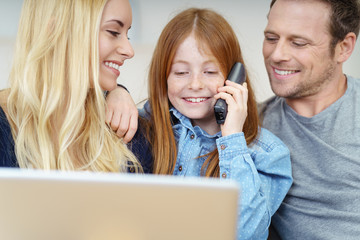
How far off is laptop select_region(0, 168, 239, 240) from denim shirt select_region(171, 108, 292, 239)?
579 mm

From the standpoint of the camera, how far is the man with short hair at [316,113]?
1.34m

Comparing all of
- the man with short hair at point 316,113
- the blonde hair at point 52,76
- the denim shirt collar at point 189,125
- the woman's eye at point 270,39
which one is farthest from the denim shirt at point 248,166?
the woman's eye at point 270,39

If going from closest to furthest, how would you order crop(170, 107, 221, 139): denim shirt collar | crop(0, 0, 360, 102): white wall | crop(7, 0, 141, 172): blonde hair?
1. crop(7, 0, 141, 172): blonde hair
2. crop(170, 107, 221, 139): denim shirt collar
3. crop(0, 0, 360, 102): white wall

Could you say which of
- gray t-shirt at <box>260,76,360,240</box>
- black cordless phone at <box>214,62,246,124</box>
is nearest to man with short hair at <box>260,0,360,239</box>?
gray t-shirt at <box>260,76,360,240</box>

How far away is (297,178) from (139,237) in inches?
35.7

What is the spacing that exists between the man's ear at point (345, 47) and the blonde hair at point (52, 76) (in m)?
0.96

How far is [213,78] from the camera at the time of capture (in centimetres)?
135

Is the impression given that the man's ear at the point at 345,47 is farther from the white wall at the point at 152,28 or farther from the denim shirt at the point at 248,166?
the denim shirt at the point at 248,166

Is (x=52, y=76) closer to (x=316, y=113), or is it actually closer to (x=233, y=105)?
(x=233, y=105)

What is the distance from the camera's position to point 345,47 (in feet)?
5.33

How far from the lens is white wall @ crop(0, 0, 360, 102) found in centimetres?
173

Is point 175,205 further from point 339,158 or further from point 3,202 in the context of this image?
point 339,158

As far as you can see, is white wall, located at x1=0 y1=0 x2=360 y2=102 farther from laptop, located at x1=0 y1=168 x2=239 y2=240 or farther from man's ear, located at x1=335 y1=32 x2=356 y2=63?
laptop, located at x1=0 y1=168 x2=239 y2=240

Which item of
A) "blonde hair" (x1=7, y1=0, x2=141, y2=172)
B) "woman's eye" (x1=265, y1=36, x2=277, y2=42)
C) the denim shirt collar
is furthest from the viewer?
"woman's eye" (x1=265, y1=36, x2=277, y2=42)
